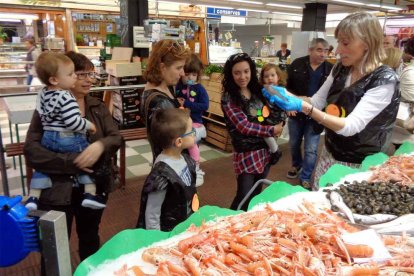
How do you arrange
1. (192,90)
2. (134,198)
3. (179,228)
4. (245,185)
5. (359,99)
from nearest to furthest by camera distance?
(179,228) < (359,99) < (245,185) < (134,198) < (192,90)

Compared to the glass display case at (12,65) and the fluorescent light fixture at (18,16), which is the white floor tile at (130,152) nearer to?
the glass display case at (12,65)

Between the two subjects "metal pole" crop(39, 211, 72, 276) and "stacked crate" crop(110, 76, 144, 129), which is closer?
"metal pole" crop(39, 211, 72, 276)

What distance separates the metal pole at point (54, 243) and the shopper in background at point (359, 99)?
1.36 metres

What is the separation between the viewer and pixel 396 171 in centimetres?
191

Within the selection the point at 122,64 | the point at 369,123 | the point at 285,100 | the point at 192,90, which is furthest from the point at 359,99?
the point at 122,64

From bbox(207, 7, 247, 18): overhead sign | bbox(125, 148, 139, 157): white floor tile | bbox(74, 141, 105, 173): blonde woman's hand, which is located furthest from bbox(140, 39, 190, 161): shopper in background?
bbox(207, 7, 247, 18): overhead sign

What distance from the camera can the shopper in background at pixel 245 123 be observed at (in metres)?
2.44

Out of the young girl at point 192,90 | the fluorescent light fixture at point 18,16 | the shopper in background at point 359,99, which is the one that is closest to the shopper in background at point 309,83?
the young girl at point 192,90

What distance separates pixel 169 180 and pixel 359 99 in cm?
115

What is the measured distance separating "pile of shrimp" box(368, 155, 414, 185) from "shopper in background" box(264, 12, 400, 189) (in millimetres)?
125

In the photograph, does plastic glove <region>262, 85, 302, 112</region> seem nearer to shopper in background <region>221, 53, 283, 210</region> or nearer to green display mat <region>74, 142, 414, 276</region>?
green display mat <region>74, 142, 414, 276</region>

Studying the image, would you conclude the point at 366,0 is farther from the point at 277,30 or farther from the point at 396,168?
the point at 277,30

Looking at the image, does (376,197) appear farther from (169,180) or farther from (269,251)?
(169,180)

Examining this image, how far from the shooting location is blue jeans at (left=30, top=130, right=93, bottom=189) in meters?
1.70
